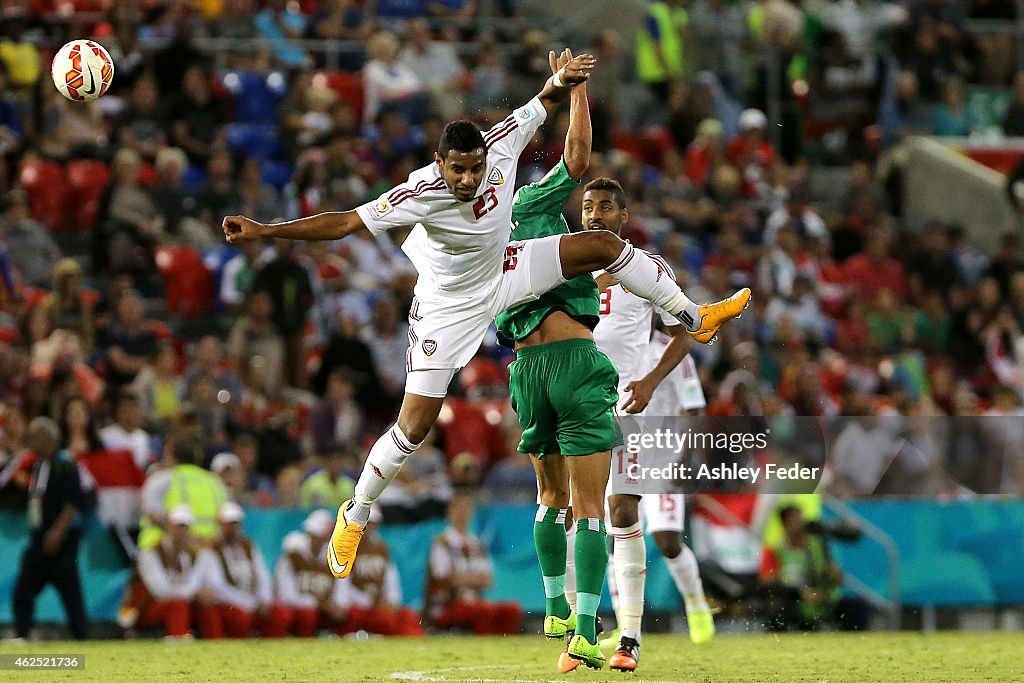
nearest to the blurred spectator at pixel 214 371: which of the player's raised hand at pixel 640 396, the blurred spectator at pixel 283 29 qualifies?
the blurred spectator at pixel 283 29

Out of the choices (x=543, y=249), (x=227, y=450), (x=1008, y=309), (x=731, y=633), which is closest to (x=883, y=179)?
(x=1008, y=309)

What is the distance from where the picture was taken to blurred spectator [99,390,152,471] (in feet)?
53.3

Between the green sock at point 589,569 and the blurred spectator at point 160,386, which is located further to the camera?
the blurred spectator at point 160,386

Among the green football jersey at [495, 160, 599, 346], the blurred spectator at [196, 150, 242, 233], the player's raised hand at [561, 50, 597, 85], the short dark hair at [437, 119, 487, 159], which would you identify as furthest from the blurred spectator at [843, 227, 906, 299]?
the short dark hair at [437, 119, 487, 159]

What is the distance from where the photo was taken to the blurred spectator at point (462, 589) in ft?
52.2

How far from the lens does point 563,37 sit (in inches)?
926

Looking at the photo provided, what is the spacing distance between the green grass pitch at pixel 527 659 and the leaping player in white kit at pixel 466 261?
4.09 feet

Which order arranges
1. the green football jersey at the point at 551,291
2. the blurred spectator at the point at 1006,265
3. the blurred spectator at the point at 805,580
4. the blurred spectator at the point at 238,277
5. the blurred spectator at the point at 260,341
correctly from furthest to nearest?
the blurred spectator at the point at 1006,265
the blurred spectator at the point at 238,277
the blurred spectator at the point at 260,341
the blurred spectator at the point at 805,580
the green football jersey at the point at 551,291

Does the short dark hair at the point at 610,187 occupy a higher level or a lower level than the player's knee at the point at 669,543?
higher

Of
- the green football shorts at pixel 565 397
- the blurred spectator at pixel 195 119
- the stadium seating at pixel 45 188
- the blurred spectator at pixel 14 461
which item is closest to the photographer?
the green football shorts at pixel 565 397

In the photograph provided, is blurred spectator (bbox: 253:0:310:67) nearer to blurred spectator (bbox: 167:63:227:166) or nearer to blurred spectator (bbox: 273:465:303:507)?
blurred spectator (bbox: 167:63:227:166)

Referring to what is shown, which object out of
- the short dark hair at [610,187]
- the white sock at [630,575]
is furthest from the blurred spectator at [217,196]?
the white sock at [630,575]

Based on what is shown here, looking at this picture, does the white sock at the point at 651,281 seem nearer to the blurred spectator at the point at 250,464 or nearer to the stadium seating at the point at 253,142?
the blurred spectator at the point at 250,464

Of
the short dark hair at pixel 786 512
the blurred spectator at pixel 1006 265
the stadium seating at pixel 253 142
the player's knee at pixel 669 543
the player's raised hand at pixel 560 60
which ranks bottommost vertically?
the player's knee at pixel 669 543
